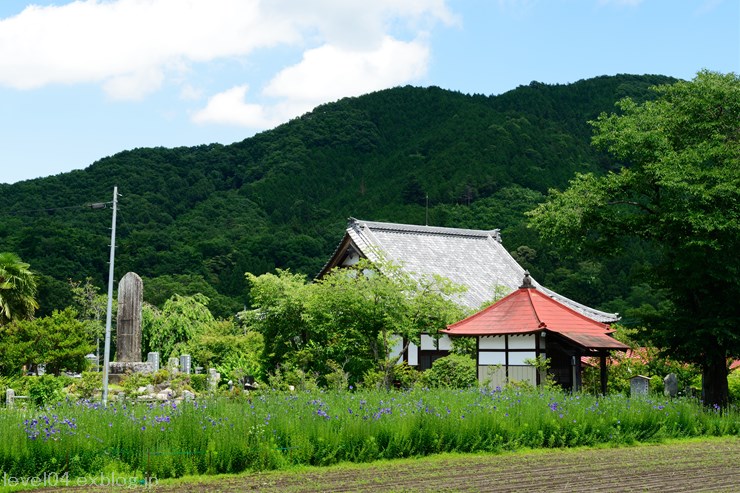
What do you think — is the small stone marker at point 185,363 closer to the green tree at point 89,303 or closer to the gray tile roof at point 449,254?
the gray tile roof at point 449,254

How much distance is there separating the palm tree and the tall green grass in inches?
782

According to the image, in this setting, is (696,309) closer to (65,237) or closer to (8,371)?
(8,371)

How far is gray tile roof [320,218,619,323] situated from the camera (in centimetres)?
3231

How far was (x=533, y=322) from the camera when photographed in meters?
23.2

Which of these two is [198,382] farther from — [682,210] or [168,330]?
[682,210]

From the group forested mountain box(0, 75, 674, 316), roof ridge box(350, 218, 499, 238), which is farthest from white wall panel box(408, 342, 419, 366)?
forested mountain box(0, 75, 674, 316)

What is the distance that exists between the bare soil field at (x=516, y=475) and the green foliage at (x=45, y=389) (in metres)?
14.6

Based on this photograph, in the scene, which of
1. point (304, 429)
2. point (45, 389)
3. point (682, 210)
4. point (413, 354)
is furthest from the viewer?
point (413, 354)

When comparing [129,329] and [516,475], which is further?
[129,329]

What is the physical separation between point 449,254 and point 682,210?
55.0ft

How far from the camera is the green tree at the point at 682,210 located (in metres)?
18.8

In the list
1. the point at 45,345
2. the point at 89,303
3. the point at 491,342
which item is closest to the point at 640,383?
the point at 491,342

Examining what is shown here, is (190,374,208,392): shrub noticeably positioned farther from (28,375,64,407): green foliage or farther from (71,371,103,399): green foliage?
(28,375,64,407): green foliage

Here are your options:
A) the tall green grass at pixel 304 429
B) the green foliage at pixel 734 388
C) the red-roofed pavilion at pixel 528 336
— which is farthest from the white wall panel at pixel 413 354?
the tall green grass at pixel 304 429
